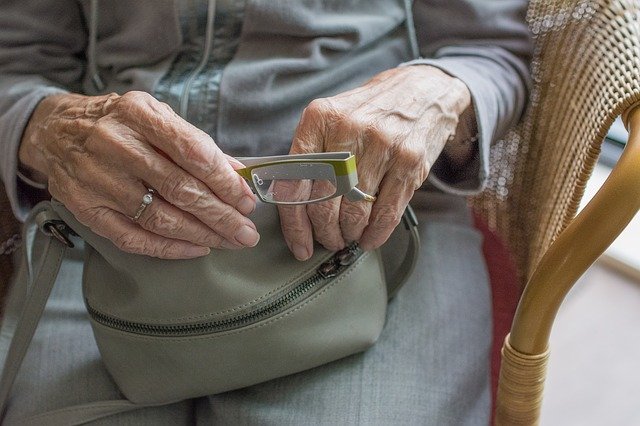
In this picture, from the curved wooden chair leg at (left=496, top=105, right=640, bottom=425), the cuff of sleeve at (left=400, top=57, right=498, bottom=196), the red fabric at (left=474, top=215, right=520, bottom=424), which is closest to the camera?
the curved wooden chair leg at (left=496, top=105, right=640, bottom=425)

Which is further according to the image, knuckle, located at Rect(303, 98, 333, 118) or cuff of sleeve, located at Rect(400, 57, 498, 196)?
cuff of sleeve, located at Rect(400, 57, 498, 196)

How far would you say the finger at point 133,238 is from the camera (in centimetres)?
64

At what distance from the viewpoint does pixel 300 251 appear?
66cm

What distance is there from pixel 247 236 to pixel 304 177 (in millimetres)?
79

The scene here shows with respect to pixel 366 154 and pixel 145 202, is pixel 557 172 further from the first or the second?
pixel 145 202

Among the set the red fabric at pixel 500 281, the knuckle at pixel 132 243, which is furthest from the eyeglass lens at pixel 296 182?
the red fabric at pixel 500 281

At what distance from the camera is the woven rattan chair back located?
68cm

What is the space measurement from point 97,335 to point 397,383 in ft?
1.00

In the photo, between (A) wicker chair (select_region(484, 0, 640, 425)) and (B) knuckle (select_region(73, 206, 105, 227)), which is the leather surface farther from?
(A) wicker chair (select_region(484, 0, 640, 425))

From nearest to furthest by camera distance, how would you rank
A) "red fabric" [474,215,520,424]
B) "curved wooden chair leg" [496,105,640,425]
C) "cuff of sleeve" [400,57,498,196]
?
"curved wooden chair leg" [496,105,640,425], "cuff of sleeve" [400,57,498,196], "red fabric" [474,215,520,424]

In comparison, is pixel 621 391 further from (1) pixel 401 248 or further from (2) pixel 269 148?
(2) pixel 269 148

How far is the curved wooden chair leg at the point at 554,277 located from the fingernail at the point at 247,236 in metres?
0.24

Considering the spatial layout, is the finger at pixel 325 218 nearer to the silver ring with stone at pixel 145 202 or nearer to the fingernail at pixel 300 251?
the fingernail at pixel 300 251

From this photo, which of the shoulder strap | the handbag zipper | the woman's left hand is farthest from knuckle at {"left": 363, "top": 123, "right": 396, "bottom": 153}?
the shoulder strap
